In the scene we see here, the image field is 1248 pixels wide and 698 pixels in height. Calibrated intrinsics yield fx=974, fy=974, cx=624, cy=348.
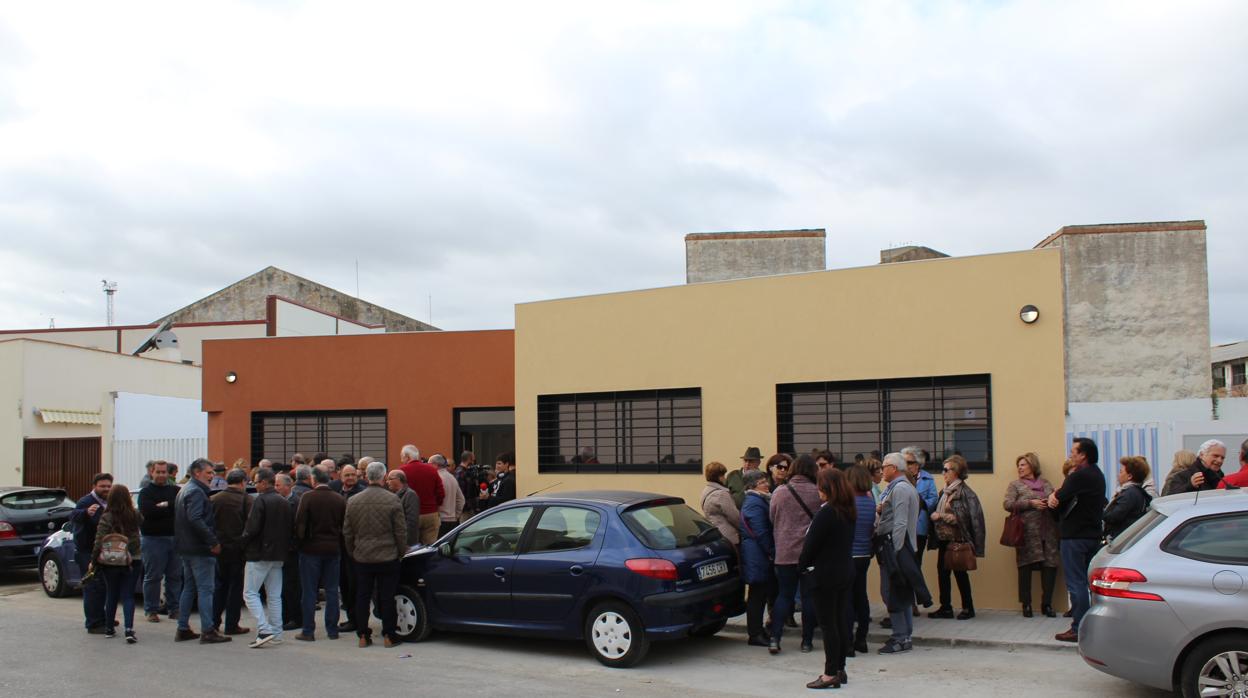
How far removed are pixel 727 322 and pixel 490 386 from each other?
16.7 ft

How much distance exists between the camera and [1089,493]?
859cm

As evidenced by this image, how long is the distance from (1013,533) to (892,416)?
1984 mm

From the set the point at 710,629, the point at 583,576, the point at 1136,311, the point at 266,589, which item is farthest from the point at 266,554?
the point at 1136,311

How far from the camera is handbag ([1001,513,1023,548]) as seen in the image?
9766mm

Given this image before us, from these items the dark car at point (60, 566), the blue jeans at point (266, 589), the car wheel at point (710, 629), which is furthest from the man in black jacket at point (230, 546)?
the car wheel at point (710, 629)

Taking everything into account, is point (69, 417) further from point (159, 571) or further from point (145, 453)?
point (159, 571)

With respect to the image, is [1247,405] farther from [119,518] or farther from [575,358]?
[119,518]

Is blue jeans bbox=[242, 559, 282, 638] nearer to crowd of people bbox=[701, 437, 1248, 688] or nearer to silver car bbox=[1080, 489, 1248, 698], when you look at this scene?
crowd of people bbox=[701, 437, 1248, 688]

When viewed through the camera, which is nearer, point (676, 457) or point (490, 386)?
point (676, 457)

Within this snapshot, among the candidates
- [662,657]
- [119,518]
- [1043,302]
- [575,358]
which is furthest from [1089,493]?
[119,518]

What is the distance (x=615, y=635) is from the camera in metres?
8.30

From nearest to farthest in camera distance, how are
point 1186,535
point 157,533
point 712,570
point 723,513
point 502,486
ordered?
point 1186,535
point 712,570
point 723,513
point 157,533
point 502,486

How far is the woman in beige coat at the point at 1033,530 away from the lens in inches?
383

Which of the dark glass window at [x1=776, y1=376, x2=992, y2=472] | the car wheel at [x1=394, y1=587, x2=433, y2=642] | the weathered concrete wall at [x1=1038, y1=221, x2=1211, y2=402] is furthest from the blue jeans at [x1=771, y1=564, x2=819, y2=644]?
the weathered concrete wall at [x1=1038, y1=221, x2=1211, y2=402]
